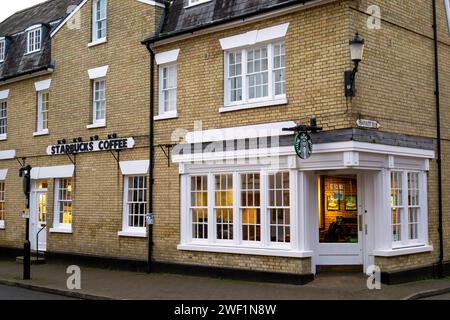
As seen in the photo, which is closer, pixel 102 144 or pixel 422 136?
pixel 422 136

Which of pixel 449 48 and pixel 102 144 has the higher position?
pixel 449 48

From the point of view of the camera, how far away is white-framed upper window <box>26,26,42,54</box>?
22.4m

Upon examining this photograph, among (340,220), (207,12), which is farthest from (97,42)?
(340,220)

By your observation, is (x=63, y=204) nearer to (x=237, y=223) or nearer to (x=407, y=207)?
(x=237, y=223)

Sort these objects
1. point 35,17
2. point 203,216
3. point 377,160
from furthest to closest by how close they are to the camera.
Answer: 1. point 35,17
2. point 203,216
3. point 377,160

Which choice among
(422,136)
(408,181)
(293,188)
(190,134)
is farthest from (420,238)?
(190,134)

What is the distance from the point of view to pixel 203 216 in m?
16.1


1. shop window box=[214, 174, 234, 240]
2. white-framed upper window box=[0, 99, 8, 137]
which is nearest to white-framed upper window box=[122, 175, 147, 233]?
shop window box=[214, 174, 234, 240]

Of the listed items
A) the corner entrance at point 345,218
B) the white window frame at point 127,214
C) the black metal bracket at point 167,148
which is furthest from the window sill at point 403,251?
the white window frame at point 127,214

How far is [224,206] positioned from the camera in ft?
51.0

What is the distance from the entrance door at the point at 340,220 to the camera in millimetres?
14453

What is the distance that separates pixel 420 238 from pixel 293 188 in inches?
151

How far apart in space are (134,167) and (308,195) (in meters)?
5.93
